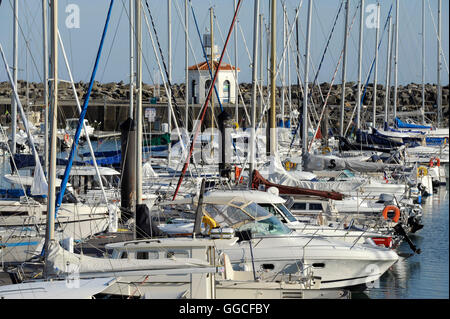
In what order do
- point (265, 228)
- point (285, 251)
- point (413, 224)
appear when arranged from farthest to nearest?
point (413, 224), point (265, 228), point (285, 251)

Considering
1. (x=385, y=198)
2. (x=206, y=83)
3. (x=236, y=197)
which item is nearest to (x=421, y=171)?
(x=385, y=198)

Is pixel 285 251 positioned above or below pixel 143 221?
below

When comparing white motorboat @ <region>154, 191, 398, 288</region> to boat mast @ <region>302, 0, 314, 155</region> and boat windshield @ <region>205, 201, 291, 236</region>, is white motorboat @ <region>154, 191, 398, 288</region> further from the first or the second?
boat mast @ <region>302, 0, 314, 155</region>

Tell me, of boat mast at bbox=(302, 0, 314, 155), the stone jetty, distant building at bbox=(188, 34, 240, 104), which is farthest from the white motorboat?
distant building at bbox=(188, 34, 240, 104)

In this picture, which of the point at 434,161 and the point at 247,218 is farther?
the point at 434,161

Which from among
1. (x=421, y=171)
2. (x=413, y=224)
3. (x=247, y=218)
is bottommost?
(x=413, y=224)

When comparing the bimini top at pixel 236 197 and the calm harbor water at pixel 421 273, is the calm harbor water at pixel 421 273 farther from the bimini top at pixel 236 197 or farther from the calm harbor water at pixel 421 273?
the bimini top at pixel 236 197

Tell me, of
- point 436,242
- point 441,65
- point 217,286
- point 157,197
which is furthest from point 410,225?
point 441,65

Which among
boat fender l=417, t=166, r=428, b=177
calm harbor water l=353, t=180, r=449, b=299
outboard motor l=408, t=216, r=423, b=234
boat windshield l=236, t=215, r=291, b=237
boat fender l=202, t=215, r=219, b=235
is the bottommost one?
calm harbor water l=353, t=180, r=449, b=299

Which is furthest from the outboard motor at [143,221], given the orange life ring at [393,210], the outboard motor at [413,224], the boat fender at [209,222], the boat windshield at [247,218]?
the outboard motor at [413,224]

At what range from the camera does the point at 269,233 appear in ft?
51.0

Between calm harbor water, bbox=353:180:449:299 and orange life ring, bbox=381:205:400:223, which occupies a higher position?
orange life ring, bbox=381:205:400:223

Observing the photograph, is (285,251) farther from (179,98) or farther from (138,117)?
(179,98)
